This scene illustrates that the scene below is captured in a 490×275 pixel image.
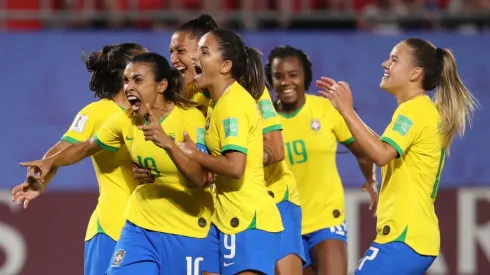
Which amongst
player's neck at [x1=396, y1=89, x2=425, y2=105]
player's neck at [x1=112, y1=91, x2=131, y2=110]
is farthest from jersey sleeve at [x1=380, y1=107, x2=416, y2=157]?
player's neck at [x1=112, y1=91, x2=131, y2=110]

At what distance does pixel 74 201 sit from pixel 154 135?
16.9ft

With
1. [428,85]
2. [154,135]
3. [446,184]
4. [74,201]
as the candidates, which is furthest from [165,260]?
[446,184]

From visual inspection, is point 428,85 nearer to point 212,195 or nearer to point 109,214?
point 212,195

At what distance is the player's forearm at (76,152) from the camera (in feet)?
19.9

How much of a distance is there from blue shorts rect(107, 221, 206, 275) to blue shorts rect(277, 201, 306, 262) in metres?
0.87

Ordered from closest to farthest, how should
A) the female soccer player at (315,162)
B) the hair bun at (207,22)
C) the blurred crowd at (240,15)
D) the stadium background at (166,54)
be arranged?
the hair bun at (207,22) → the female soccer player at (315,162) → the stadium background at (166,54) → the blurred crowd at (240,15)

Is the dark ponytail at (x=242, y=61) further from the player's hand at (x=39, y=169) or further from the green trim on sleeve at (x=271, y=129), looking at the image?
the player's hand at (x=39, y=169)

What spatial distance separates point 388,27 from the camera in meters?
10.6

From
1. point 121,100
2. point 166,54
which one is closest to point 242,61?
point 121,100

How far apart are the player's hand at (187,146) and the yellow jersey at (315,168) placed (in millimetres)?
1904

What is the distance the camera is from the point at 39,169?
5938 millimetres

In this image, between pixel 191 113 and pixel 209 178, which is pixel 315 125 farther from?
pixel 209 178

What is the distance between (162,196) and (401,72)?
5.18 ft

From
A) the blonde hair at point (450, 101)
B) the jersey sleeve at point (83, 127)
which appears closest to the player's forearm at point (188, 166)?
the jersey sleeve at point (83, 127)
